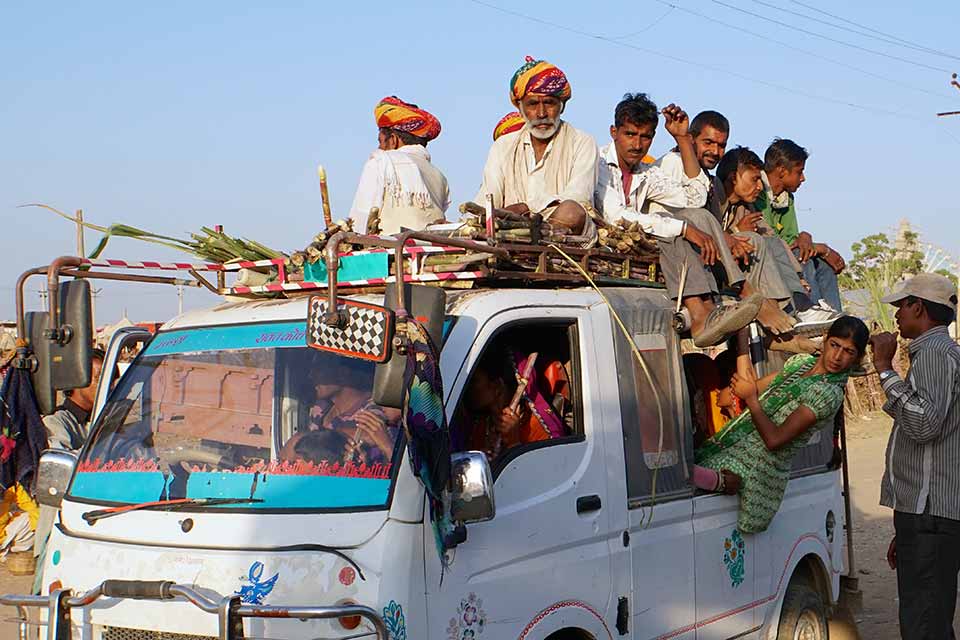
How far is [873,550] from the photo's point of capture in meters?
10.4

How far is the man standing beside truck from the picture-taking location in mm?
5594

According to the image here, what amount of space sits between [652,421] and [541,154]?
1.86 m

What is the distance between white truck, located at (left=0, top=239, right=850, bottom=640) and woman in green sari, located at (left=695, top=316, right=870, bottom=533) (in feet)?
0.59

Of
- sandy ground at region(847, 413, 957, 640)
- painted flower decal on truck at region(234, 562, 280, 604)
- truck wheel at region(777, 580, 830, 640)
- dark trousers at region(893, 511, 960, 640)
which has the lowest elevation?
sandy ground at region(847, 413, 957, 640)

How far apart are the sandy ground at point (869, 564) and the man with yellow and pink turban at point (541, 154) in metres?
3.20

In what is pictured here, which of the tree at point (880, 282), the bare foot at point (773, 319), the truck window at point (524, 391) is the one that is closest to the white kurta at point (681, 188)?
the bare foot at point (773, 319)

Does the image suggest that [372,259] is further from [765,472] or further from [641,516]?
[765,472]

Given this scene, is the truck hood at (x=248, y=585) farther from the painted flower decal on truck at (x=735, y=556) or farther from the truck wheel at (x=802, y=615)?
the truck wheel at (x=802, y=615)

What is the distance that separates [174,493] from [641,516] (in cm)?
193

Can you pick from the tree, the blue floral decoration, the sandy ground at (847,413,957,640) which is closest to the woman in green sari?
the sandy ground at (847,413,957,640)

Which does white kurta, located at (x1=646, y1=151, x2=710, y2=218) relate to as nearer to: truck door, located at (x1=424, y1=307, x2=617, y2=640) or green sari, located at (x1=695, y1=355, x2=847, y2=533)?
green sari, located at (x1=695, y1=355, x2=847, y2=533)

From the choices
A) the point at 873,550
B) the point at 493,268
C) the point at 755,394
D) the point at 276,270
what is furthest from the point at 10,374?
the point at 873,550

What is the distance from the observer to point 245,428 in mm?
4121

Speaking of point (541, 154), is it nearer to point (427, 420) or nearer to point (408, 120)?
point (408, 120)
